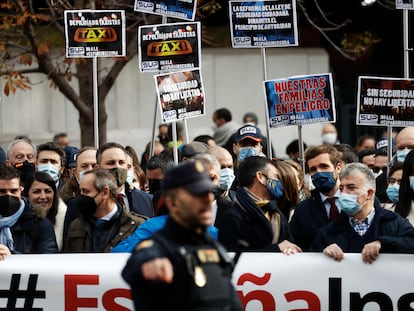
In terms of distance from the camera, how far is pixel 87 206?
29.5 ft

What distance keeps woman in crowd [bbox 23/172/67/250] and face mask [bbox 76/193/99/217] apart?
0.80 meters

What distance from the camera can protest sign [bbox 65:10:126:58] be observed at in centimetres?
1203

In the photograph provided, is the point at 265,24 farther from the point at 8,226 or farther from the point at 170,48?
the point at 8,226

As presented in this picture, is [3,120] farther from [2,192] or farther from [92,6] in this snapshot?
[2,192]

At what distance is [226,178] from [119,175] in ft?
2.99

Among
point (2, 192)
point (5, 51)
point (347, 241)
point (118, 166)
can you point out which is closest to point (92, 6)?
point (5, 51)

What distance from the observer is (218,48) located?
2205 cm

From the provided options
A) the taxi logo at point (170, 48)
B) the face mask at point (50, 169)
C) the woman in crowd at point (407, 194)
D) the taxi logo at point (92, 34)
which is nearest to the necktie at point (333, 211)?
the woman in crowd at point (407, 194)

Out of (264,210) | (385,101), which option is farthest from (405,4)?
(264,210)

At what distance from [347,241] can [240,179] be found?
2.86ft

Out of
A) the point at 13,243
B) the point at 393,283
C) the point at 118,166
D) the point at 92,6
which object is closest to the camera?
the point at 393,283

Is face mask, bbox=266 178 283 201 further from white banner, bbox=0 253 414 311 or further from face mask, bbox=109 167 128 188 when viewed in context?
face mask, bbox=109 167 128 188

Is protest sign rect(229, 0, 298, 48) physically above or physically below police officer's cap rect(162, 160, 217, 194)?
above

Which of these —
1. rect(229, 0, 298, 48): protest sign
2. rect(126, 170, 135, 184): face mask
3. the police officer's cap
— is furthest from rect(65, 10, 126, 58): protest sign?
the police officer's cap
